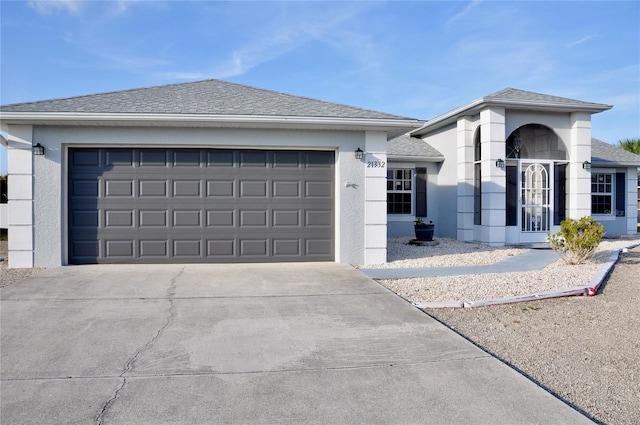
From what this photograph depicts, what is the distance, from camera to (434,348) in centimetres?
487

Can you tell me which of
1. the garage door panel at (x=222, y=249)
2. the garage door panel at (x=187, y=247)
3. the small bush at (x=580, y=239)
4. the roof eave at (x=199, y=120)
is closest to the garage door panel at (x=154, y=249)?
the garage door panel at (x=187, y=247)

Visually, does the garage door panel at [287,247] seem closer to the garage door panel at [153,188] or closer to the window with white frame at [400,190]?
the garage door panel at [153,188]

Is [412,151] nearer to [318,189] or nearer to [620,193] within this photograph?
[318,189]

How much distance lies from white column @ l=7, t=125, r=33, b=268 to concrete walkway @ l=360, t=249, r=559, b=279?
711 centimetres

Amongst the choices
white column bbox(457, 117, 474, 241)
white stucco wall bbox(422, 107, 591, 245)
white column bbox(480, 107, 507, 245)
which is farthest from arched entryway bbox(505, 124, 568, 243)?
white column bbox(457, 117, 474, 241)

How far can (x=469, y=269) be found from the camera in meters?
9.62

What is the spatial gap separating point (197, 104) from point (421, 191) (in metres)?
9.58

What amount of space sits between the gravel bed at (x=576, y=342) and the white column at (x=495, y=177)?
5901 mm

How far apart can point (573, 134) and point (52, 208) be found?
1503 cm

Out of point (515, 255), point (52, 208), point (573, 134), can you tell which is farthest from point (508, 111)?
point (52, 208)

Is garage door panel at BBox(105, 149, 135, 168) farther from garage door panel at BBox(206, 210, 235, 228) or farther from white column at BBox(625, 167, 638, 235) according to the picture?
white column at BBox(625, 167, 638, 235)

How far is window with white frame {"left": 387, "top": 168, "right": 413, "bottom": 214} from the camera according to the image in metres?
16.7

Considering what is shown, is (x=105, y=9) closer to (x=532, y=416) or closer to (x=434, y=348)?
(x=434, y=348)

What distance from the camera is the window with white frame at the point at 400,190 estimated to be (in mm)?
16688
